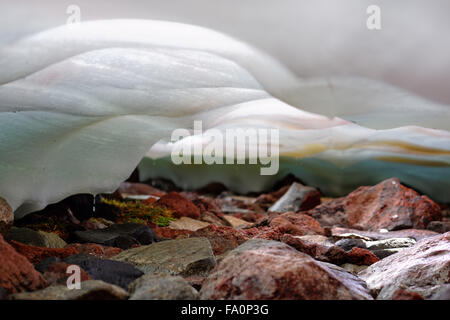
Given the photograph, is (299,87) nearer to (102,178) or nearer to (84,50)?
(84,50)

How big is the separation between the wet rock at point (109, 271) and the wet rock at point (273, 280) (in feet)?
2.29

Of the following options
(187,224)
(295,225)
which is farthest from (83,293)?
(187,224)

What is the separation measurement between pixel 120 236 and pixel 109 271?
2.37m

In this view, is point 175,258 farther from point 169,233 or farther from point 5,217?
point 169,233

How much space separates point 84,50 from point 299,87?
11.2ft

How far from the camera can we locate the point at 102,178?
7.87 metres

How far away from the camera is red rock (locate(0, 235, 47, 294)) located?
2971 millimetres

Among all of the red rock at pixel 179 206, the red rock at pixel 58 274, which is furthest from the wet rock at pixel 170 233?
the red rock at pixel 58 274

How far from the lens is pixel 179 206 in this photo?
9.91 m

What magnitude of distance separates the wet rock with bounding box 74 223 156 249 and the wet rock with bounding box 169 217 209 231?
2.04 meters

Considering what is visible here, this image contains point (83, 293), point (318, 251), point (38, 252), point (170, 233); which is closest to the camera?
point (83, 293)

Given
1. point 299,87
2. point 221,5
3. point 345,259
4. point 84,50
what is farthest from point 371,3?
point 84,50

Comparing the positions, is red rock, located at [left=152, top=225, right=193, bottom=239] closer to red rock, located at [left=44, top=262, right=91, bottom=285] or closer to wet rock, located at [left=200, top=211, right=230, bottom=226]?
wet rock, located at [left=200, top=211, right=230, bottom=226]
